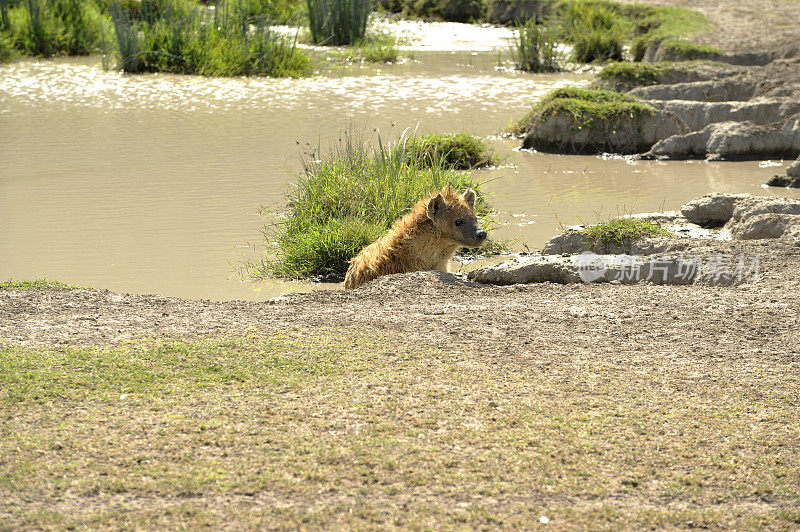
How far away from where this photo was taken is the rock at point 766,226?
750 centimetres

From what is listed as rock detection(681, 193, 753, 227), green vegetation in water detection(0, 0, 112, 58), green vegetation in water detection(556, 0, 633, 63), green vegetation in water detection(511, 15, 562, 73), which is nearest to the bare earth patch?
rock detection(681, 193, 753, 227)

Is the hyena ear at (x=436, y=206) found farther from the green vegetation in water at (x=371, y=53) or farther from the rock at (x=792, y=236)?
Result: the green vegetation in water at (x=371, y=53)

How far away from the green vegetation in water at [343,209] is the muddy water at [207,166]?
0.85 ft

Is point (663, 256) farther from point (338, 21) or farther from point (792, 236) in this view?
point (338, 21)

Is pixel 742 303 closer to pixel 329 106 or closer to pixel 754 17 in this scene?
pixel 329 106

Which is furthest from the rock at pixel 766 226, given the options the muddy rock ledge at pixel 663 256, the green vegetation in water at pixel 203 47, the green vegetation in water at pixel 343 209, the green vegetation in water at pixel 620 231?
the green vegetation in water at pixel 203 47

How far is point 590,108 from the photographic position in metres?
12.4

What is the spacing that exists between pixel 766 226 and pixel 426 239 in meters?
2.71

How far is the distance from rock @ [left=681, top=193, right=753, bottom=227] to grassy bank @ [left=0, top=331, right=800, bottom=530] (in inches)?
149

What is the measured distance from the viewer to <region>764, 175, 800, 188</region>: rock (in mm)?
10258

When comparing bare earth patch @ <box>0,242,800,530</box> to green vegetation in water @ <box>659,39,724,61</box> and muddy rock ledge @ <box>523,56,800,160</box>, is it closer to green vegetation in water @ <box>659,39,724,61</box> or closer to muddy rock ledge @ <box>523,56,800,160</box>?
muddy rock ledge @ <box>523,56,800,160</box>

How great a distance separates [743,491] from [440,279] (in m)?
3.00

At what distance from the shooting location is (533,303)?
5883 mm

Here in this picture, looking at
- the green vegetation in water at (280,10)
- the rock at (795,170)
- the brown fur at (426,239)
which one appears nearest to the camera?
the brown fur at (426,239)
